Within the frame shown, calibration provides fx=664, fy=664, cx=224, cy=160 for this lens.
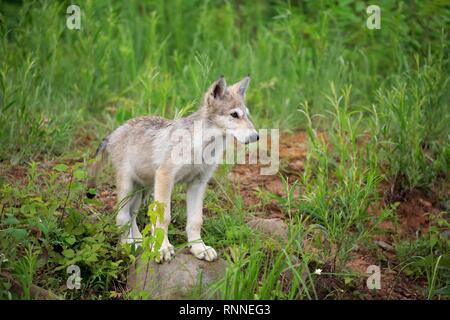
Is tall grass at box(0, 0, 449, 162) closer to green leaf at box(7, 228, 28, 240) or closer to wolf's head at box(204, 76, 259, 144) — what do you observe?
wolf's head at box(204, 76, 259, 144)

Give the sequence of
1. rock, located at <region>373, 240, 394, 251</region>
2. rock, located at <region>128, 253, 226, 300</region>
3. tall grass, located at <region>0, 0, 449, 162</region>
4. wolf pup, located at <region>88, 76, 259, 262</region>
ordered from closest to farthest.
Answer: rock, located at <region>128, 253, 226, 300</region>, wolf pup, located at <region>88, 76, 259, 262</region>, rock, located at <region>373, 240, 394, 251</region>, tall grass, located at <region>0, 0, 449, 162</region>

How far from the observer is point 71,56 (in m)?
8.50

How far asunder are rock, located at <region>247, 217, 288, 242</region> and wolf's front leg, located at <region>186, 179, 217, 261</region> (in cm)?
60

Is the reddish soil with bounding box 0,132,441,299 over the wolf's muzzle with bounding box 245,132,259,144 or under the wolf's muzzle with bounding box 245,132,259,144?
under

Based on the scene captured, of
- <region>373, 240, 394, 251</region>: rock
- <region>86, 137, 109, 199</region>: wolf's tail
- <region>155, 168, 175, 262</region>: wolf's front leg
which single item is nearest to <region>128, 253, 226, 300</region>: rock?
<region>155, 168, 175, 262</region>: wolf's front leg

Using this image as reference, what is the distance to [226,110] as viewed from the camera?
5.60 m

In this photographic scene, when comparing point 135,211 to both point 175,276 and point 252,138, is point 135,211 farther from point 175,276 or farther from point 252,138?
point 252,138

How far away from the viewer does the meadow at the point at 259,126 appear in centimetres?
528

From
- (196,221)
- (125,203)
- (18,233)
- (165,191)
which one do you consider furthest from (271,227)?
(18,233)

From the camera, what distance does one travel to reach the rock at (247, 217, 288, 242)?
5.77 m

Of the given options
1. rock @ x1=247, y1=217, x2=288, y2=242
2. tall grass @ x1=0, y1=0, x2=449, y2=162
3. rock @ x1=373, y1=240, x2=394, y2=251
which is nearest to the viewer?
rock @ x1=247, y1=217, x2=288, y2=242

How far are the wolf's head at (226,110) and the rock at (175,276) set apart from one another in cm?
107
